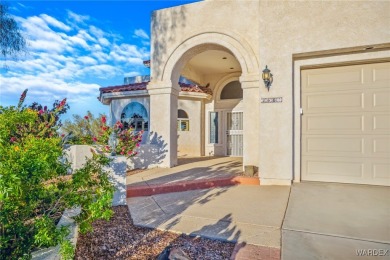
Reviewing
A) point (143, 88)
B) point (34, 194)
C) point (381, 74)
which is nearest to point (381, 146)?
point (381, 74)

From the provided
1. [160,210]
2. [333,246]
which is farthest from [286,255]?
[160,210]

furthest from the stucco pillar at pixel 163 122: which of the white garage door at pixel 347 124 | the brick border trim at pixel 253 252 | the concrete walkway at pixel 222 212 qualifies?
the brick border trim at pixel 253 252

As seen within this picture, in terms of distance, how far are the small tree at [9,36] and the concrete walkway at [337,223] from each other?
9307 millimetres

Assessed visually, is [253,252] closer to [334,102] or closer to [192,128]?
[334,102]


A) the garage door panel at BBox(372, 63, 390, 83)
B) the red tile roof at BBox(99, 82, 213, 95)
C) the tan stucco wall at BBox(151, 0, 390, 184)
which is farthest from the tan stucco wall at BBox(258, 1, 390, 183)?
the red tile roof at BBox(99, 82, 213, 95)

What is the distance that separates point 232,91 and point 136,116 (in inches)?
199

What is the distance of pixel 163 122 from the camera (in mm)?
7617

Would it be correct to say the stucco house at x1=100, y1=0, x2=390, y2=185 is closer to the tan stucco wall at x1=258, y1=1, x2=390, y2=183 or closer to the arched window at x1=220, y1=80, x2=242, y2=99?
the tan stucco wall at x1=258, y1=1, x2=390, y2=183

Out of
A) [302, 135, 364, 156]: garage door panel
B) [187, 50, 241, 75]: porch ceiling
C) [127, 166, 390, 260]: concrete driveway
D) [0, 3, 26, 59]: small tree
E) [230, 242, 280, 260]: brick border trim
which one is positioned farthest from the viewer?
[187, 50, 241, 75]: porch ceiling

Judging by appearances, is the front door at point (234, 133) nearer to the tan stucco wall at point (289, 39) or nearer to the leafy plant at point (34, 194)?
the tan stucco wall at point (289, 39)

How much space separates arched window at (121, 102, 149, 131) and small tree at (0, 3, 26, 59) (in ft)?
15.7

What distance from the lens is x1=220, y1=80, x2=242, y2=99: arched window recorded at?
11334 millimetres

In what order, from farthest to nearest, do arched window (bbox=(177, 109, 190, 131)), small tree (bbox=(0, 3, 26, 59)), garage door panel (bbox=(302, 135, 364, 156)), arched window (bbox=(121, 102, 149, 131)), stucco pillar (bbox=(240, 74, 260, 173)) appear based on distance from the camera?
arched window (bbox=(177, 109, 190, 131)) < arched window (bbox=(121, 102, 149, 131)) < small tree (bbox=(0, 3, 26, 59)) < stucco pillar (bbox=(240, 74, 260, 173)) < garage door panel (bbox=(302, 135, 364, 156))

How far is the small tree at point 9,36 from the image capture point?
7.13m
